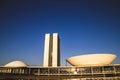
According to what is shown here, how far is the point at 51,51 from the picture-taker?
240 ft

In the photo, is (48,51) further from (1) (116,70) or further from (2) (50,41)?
(1) (116,70)

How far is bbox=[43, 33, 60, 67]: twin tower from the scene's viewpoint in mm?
70363

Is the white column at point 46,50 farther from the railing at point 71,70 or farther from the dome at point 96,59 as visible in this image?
the dome at point 96,59

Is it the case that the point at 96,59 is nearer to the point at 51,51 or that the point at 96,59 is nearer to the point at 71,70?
the point at 71,70

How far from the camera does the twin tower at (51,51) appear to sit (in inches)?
2770

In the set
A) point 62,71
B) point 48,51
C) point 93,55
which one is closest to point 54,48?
point 48,51

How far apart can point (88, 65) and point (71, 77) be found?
747cm

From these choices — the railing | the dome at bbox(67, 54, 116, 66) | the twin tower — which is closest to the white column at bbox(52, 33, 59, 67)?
the twin tower

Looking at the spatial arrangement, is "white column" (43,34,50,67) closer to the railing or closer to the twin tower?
the twin tower

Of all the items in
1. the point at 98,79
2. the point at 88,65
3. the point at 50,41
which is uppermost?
the point at 50,41

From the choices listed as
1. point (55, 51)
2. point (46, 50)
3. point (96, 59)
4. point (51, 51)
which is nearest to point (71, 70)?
point (96, 59)

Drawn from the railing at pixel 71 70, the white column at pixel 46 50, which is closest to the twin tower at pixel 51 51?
the white column at pixel 46 50

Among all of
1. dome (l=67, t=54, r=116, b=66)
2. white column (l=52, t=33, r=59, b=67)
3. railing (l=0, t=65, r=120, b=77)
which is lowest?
railing (l=0, t=65, r=120, b=77)

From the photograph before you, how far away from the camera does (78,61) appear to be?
1896 inches
